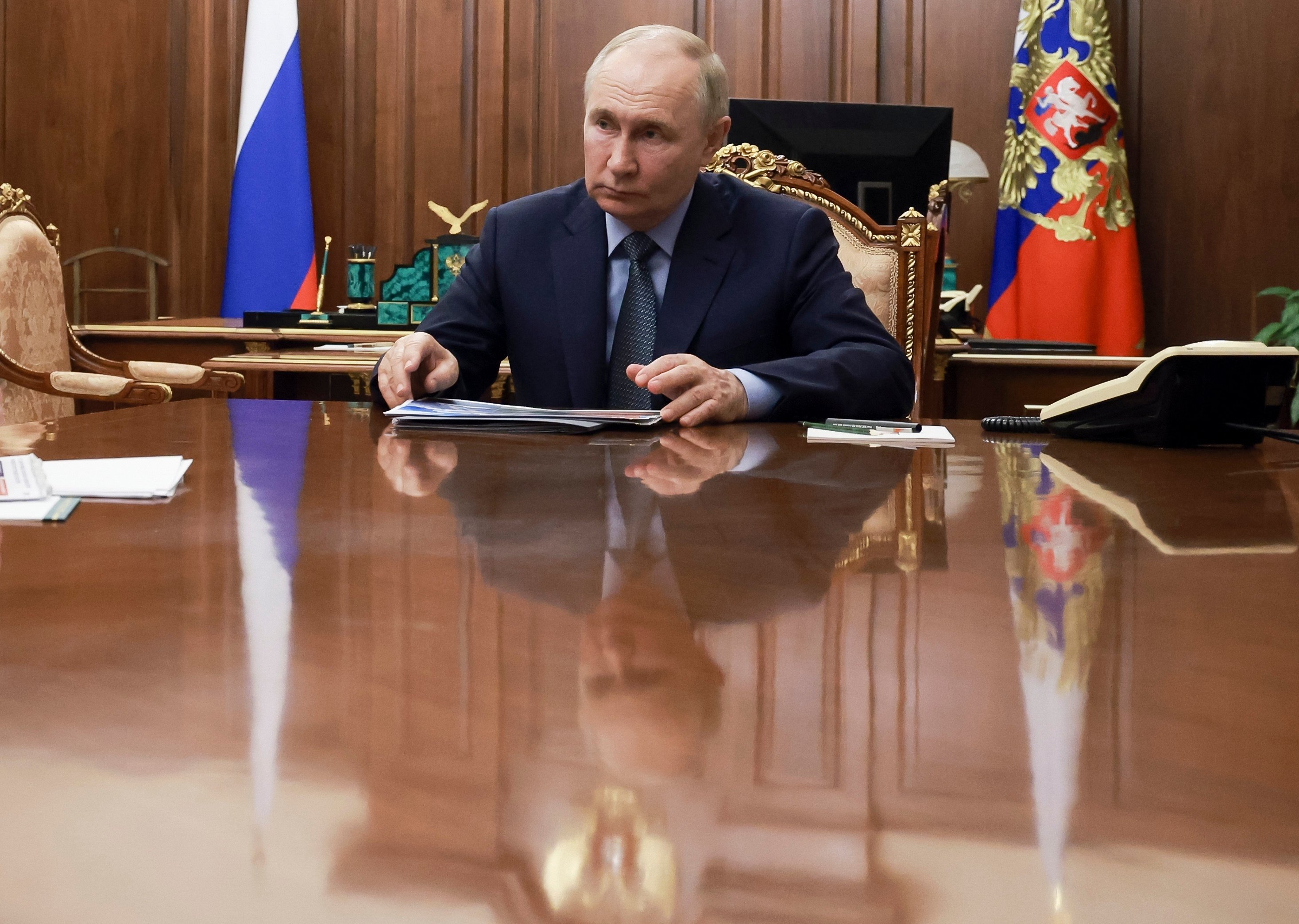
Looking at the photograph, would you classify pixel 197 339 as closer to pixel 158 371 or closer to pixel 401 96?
pixel 158 371

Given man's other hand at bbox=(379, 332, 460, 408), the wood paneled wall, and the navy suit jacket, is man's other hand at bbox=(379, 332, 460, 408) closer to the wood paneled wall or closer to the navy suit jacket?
the navy suit jacket

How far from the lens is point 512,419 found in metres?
1.50

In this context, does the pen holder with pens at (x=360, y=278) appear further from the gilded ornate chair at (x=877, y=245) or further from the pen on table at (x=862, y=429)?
the pen on table at (x=862, y=429)

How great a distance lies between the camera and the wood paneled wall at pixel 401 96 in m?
5.29

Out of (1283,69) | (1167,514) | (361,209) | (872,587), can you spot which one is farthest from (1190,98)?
(872,587)

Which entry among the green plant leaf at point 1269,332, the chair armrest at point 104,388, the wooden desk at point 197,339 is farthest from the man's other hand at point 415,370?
the green plant leaf at point 1269,332

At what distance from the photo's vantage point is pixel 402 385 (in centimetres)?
171

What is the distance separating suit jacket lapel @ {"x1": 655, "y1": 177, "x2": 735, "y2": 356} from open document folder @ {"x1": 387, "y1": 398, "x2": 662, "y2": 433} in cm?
53

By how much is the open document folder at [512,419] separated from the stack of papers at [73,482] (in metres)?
0.44

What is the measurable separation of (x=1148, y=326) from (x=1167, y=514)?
4628 mm

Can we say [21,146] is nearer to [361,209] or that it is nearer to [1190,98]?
[361,209]

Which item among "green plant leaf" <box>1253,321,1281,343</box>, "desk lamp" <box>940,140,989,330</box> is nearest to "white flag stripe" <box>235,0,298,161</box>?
"desk lamp" <box>940,140,989,330</box>

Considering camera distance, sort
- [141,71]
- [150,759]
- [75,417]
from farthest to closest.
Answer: [141,71], [75,417], [150,759]

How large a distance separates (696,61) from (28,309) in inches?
94.4
